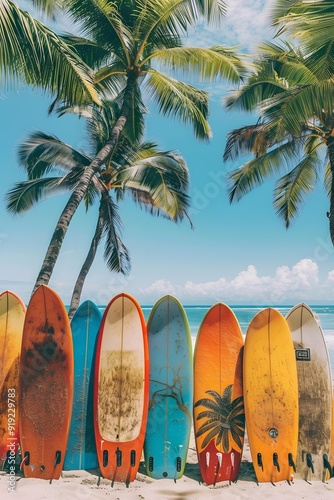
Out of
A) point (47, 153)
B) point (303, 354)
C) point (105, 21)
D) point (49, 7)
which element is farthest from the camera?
point (47, 153)

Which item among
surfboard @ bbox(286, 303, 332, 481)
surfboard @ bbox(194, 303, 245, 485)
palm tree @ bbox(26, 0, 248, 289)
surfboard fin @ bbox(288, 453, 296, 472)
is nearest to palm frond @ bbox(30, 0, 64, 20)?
palm tree @ bbox(26, 0, 248, 289)

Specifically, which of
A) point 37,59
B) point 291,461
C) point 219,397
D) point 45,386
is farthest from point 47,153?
point 291,461

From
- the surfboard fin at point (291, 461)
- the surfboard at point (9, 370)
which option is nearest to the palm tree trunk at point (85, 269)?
the surfboard at point (9, 370)

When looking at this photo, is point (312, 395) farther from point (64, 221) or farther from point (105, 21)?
point (105, 21)

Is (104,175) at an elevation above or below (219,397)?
above

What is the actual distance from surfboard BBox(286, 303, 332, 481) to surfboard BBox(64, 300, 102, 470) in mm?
1908

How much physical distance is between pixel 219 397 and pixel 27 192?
705cm

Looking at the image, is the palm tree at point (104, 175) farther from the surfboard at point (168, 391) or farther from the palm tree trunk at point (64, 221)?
the surfboard at point (168, 391)

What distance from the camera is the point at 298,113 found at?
5734 millimetres

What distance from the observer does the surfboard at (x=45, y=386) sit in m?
3.54

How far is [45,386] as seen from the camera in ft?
12.1

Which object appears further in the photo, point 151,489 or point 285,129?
point 285,129

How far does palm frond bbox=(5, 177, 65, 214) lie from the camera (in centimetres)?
924

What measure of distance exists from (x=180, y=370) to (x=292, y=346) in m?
1.09
